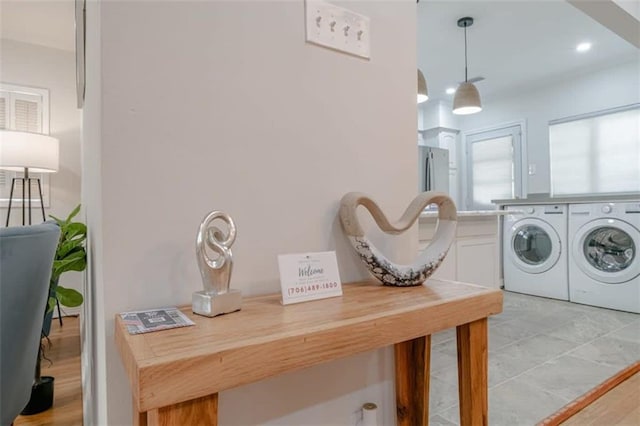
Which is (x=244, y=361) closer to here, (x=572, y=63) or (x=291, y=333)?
(x=291, y=333)

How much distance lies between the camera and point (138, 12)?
0.74 m

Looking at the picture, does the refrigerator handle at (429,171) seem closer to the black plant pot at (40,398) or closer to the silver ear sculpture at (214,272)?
the black plant pot at (40,398)

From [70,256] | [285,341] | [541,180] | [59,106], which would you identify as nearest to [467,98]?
[541,180]

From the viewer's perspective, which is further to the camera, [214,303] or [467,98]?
[467,98]

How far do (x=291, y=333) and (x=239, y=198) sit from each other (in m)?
0.37

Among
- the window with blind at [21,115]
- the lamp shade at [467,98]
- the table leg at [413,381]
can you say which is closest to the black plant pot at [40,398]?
the table leg at [413,381]

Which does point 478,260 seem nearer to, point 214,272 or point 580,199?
point 580,199

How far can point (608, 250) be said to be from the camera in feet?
11.2

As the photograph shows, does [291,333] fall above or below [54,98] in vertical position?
below

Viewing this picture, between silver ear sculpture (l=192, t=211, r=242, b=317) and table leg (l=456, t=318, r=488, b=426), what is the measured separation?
549 millimetres

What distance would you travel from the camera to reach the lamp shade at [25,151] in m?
2.59

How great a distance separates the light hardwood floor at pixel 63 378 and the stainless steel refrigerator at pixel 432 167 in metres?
4.09

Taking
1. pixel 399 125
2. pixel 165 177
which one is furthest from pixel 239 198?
pixel 399 125

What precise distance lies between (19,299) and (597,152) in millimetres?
5187
